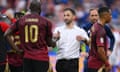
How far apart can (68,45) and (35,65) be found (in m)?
1.60

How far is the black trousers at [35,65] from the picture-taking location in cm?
971

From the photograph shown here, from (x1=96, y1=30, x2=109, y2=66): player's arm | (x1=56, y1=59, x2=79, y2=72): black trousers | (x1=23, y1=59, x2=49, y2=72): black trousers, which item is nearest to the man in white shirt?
(x1=56, y1=59, x2=79, y2=72): black trousers

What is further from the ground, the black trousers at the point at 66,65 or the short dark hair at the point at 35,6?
the short dark hair at the point at 35,6

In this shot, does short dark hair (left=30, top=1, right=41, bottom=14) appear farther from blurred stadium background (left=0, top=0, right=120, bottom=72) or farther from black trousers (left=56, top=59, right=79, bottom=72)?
blurred stadium background (left=0, top=0, right=120, bottom=72)

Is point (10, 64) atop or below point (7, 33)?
below

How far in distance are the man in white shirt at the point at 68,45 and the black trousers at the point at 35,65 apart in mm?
1412

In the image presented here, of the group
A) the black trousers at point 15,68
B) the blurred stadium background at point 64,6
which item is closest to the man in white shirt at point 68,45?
the black trousers at point 15,68

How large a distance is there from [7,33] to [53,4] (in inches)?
424

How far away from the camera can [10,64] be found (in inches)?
459

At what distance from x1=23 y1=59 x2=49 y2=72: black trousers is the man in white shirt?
55.6 inches

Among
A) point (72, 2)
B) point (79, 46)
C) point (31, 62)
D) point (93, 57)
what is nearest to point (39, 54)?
point (31, 62)

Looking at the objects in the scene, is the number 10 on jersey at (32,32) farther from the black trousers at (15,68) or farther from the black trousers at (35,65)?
the black trousers at (15,68)

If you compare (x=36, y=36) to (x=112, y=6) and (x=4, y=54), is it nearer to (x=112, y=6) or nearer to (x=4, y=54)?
(x=4, y=54)

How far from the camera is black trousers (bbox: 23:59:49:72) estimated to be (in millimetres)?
9711
